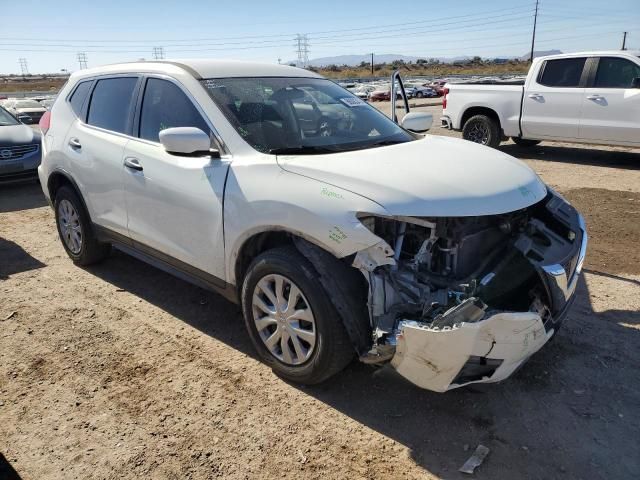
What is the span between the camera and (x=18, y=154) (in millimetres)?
8734

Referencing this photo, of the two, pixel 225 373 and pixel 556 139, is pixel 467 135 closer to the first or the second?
pixel 556 139

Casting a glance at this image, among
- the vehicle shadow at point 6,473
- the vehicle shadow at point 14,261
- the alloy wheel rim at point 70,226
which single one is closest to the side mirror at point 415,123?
the alloy wheel rim at point 70,226

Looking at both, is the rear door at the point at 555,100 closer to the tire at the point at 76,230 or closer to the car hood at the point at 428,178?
the car hood at the point at 428,178

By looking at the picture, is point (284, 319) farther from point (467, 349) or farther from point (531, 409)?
point (531, 409)

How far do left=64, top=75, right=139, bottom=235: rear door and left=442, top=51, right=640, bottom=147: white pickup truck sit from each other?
820 centimetres

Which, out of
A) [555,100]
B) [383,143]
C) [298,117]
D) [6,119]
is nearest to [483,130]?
[555,100]

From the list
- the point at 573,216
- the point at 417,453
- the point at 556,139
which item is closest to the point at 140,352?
the point at 417,453

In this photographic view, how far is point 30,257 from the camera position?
5.55 metres

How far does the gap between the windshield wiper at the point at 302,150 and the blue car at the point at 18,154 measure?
719cm

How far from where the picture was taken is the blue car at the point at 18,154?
337 inches

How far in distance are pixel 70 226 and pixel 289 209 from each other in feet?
10.2

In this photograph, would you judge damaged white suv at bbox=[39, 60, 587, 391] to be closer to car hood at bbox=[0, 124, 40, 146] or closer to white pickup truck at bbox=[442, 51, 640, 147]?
car hood at bbox=[0, 124, 40, 146]

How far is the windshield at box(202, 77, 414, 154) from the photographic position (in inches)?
132

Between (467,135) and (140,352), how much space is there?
9.17m
